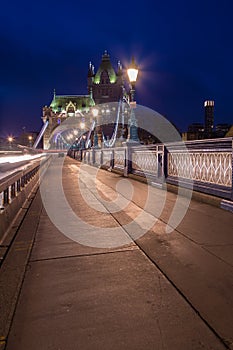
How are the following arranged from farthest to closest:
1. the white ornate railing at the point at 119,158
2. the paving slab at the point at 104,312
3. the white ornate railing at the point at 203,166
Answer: the white ornate railing at the point at 119,158, the white ornate railing at the point at 203,166, the paving slab at the point at 104,312

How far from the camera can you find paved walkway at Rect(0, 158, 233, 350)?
2.48 meters

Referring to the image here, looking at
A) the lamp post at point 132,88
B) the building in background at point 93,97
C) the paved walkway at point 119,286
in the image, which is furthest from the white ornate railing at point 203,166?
the building in background at point 93,97

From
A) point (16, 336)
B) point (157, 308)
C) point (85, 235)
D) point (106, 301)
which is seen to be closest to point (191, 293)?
point (157, 308)

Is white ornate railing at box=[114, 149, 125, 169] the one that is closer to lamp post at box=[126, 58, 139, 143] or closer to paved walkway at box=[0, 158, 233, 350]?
lamp post at box=[126, 58, 139, 143]

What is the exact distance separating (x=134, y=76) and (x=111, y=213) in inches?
288

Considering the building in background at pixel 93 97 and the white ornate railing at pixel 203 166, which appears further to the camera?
the building in background at pixel 93 97

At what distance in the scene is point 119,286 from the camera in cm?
338

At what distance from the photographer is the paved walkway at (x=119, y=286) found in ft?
8.13

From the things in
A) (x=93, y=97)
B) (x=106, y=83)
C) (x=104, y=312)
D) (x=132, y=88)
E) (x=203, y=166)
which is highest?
(x=106, y=83)

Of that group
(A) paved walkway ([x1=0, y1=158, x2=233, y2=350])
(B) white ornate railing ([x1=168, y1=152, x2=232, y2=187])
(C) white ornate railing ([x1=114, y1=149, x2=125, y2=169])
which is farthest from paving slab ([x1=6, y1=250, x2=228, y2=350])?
(C) white ornate railing ([x1=114, y1=149, x2=125, y2=169])

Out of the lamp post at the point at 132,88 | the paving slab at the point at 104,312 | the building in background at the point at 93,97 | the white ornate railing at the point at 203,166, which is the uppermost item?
the building in background at the point at 93,97

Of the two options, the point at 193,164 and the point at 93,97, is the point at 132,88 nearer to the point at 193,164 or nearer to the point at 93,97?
the point at 193,164

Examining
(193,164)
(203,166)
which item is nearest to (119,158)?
(193,164)

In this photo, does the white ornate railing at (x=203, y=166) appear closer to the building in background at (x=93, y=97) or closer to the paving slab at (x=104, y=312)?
the paving slab at (x=104, y=312)
